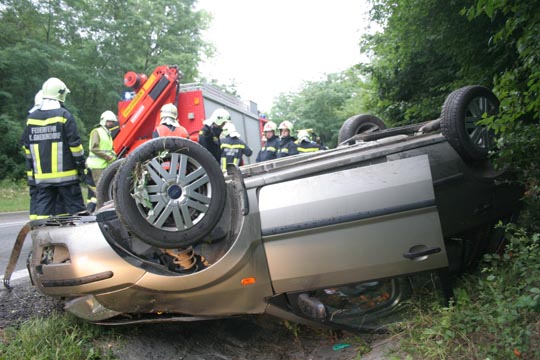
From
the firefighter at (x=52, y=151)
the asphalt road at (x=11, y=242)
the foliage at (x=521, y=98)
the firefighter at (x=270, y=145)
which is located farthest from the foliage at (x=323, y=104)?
the foliage at (x=521, y=98)

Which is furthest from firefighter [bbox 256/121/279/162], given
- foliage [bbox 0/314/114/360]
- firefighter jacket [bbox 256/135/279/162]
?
foliage [bbox 0/314/114/360]

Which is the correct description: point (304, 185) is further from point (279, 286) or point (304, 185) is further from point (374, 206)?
point (279, 286)

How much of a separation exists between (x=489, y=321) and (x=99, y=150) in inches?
202

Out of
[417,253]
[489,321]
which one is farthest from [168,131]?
[489,321]

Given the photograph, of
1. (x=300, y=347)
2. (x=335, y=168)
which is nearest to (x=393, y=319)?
(x=300, y=347)

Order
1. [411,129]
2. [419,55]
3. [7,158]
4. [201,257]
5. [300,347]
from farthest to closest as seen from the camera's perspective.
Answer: [7,158] < [419,55] < [411,129] < [300,347] < [201,257]

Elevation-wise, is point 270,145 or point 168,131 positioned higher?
point 270,145

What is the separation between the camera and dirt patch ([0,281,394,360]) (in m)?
2.58

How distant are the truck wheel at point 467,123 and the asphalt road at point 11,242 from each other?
140 inches

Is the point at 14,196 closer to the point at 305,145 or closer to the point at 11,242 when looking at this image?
the point at 11,242

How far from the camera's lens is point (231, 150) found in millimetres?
7320

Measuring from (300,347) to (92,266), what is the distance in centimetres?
136

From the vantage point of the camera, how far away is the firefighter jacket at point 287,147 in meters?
8.55

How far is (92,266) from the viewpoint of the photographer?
233 centimetres
